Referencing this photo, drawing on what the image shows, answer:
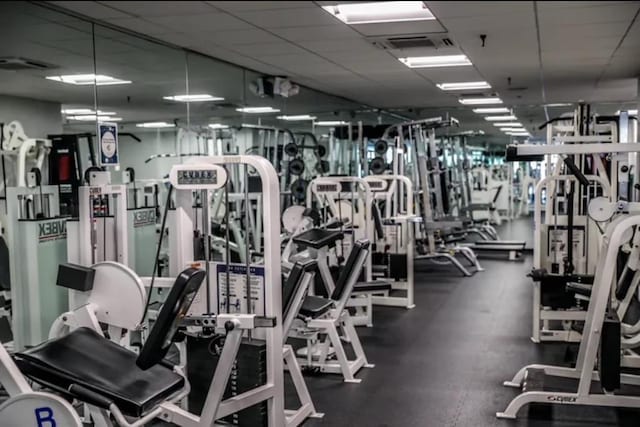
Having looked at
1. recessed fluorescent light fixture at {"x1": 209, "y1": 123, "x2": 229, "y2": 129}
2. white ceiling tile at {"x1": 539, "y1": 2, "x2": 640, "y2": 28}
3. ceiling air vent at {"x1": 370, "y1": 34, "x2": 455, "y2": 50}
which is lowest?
recessed fluorescent light fixture at {"x1": 209, "y1": 123, "x2": 229, "y2": 129}

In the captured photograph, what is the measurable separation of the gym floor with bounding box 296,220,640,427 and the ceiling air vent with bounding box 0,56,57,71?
10.3 feet

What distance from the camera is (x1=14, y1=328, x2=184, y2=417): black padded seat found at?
2.61 meters

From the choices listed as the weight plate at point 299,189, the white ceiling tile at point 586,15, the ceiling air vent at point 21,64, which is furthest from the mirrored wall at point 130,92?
the white ceiling tile at point 586,15

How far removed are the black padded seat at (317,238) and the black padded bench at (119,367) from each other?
5.32ft

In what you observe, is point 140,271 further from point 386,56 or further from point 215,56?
point 386,56

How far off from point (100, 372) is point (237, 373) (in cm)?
75

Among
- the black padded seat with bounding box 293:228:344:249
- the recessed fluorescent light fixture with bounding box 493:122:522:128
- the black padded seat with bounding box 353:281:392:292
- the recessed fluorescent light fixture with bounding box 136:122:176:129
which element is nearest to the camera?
the black padded seat with bounding box 293:228:344:249

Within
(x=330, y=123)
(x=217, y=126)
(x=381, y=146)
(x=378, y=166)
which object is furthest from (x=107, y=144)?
(x=330, y=123)

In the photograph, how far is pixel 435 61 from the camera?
20.1 feet

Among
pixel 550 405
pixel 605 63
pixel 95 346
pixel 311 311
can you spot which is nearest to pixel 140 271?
pixel 311 311

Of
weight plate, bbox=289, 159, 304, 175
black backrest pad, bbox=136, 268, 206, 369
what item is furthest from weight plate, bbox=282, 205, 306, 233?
black backrest pad, bbox=136, 268, 206, 369

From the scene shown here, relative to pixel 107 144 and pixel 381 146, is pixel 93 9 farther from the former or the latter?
pixel 381 146

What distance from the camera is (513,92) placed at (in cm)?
873

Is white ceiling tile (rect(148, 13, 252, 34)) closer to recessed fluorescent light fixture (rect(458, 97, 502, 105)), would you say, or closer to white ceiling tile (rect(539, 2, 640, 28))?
white ceiling tile (rect(539, 2, 640, 28))
